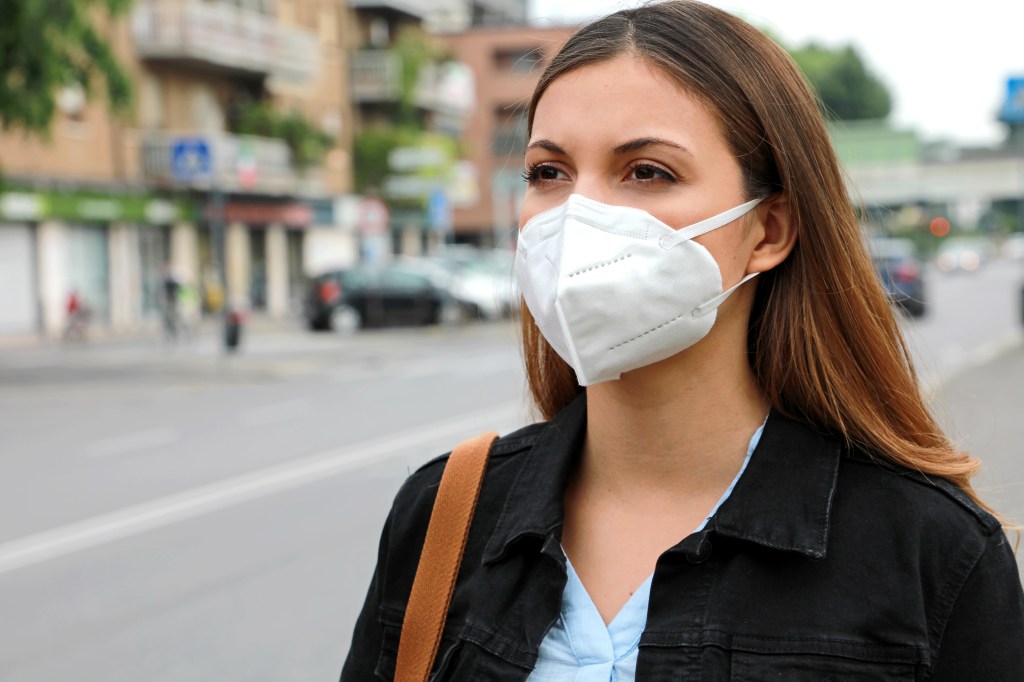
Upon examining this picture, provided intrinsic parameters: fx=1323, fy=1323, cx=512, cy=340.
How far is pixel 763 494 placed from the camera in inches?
75.0

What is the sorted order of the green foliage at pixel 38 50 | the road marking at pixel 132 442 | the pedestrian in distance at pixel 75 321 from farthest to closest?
the pedestrian in distance at pixel 75 321
the green foliage at pixel 38 50
the road marking at pixel 132 442

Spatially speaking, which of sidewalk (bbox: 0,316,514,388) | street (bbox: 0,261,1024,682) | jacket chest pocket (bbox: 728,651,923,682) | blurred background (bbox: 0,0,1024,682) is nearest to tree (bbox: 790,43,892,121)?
blurred background (bbox: 0,0,1024,682)

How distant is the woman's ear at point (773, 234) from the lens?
208 centimetres

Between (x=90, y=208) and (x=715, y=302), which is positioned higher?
(x=90, y=208)

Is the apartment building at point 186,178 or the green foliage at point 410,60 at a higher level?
the green foliage at point 410,60

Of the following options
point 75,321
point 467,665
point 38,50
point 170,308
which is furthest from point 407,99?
point 467,665

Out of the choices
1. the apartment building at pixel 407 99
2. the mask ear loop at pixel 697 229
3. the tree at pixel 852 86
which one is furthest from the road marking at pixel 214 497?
the tree at pixel 852 86

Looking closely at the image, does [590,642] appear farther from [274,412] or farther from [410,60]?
[410,60]

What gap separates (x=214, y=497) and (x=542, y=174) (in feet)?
26.7

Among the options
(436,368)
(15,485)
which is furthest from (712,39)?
(436,368)

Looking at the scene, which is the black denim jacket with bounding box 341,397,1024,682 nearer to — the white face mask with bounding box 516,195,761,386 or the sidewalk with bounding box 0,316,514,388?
the white face mask with bounding box 516,195,761,386

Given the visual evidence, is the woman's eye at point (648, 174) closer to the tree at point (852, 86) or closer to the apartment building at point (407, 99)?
the apartment building at point (407, 99)

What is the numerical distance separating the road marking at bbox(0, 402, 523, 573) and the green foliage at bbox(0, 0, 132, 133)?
30.9 feet

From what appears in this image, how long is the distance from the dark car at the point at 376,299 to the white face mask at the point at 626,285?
1200 inches
